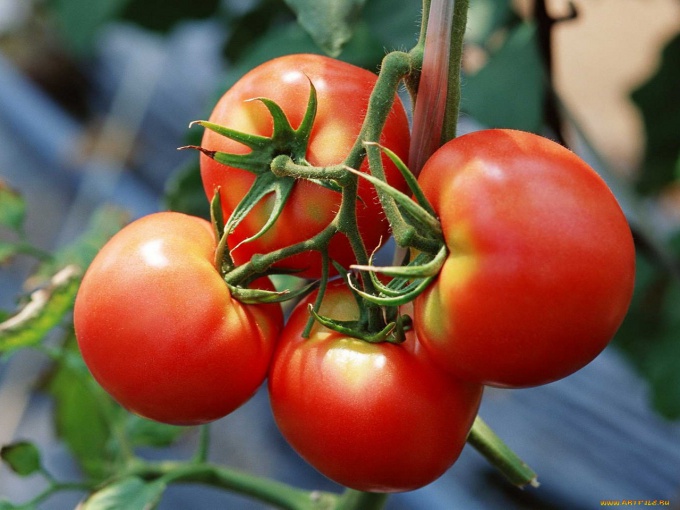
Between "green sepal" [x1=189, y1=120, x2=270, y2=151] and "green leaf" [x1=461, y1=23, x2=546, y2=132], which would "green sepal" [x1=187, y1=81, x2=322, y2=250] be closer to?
"green sepal" [x1=189, y1=120, x2=270, y2=151]

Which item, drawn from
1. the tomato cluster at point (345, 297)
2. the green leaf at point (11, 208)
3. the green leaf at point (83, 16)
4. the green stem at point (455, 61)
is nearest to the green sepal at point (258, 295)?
the tomato cluster at point (345, 297)

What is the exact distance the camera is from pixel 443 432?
0.35 meters

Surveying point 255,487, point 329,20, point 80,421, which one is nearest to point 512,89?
point 329,20

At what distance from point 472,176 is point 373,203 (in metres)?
0.06

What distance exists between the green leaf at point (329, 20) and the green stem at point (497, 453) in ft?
0.72

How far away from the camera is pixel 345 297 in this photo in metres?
0.38

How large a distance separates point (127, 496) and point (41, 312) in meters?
0.14

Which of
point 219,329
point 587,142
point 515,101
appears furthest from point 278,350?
point 587,142

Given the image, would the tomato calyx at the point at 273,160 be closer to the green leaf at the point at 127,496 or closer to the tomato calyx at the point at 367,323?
the tomato calyx at the point at 367,323

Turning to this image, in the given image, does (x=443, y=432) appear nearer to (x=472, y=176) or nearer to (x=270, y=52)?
(x=472, y=176)

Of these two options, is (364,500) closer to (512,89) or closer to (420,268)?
(420,268)

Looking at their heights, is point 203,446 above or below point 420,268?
below

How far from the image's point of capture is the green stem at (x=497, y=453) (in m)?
0.42

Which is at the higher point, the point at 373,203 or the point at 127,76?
the point at 373,203
